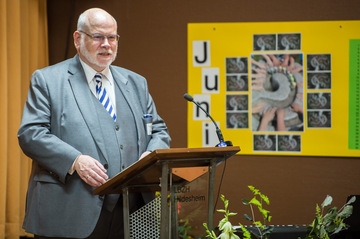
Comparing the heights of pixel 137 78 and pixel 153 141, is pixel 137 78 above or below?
above

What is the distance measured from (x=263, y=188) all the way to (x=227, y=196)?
0.97 feet

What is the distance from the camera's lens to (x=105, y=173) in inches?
84.9

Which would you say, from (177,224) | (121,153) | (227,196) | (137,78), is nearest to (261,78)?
(227,196)

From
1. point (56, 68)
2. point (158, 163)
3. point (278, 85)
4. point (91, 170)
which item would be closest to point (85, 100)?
point (56, 68)

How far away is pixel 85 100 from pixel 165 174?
0.70 meters

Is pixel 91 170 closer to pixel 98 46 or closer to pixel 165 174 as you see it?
pixel 165 174

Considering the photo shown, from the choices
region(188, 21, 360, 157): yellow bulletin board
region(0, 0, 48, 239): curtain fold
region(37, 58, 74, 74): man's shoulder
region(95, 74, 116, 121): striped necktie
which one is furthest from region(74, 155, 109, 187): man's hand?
region(188, 21, 360, 157): yellow bulletin board

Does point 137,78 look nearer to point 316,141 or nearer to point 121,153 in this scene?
point 121,153

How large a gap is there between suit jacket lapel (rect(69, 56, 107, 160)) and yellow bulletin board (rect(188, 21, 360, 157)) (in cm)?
169

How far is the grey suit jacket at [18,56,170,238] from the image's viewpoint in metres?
2.11

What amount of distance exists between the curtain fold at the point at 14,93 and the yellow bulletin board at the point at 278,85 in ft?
4.15

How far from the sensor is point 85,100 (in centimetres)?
225

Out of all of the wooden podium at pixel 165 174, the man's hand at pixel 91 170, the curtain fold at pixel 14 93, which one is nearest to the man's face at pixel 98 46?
the man's hand at pixel 91 170

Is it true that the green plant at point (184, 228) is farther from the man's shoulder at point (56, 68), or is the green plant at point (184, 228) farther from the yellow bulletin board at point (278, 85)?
the yellow bulletin board at point (278, 85)
